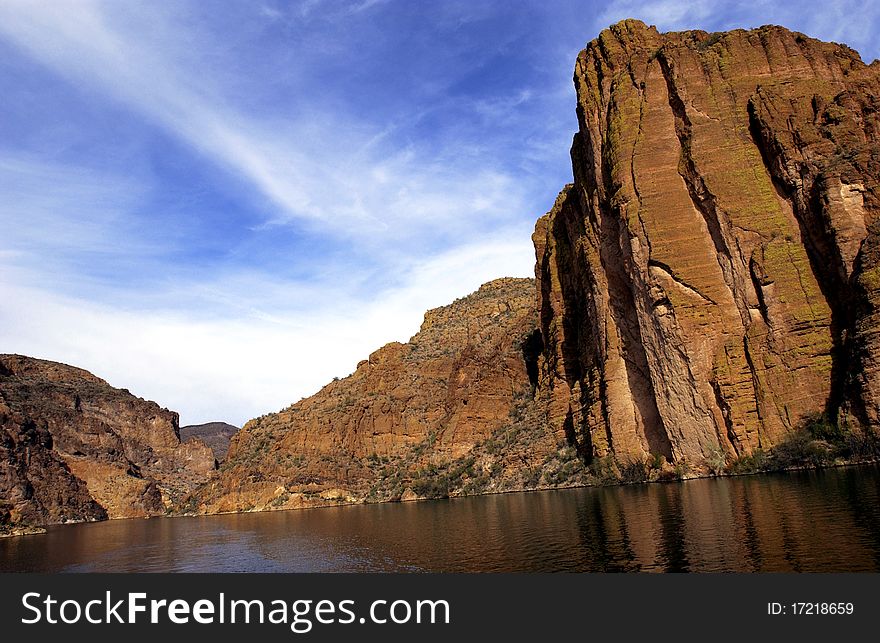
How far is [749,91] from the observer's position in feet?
188

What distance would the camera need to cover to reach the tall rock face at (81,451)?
116m

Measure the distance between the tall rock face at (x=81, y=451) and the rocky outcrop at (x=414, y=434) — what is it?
1111 inches

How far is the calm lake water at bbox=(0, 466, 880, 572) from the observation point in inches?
731

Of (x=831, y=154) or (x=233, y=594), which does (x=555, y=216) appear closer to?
(x=831, y=154)

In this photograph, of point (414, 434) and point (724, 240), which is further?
point (414, 434)

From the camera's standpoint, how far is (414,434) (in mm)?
101375

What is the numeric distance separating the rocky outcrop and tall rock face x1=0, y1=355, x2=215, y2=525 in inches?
1111

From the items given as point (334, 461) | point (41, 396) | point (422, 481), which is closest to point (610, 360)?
point (422, 481)

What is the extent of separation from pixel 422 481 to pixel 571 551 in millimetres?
64572

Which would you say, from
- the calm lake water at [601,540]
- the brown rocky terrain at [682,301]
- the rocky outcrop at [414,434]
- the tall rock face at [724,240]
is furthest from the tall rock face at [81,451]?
the tall rock face at [724,240]

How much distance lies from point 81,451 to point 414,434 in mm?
86089

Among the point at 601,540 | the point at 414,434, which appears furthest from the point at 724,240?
the point at 414,434

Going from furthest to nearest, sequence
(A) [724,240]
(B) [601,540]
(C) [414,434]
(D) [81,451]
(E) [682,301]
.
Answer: (D) [81,451] → (C) [414,434] → (E) [682,301] → (A) [724,240] → (B) [601,540]

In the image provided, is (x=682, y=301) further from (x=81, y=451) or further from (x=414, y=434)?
(x=81, y=451)
